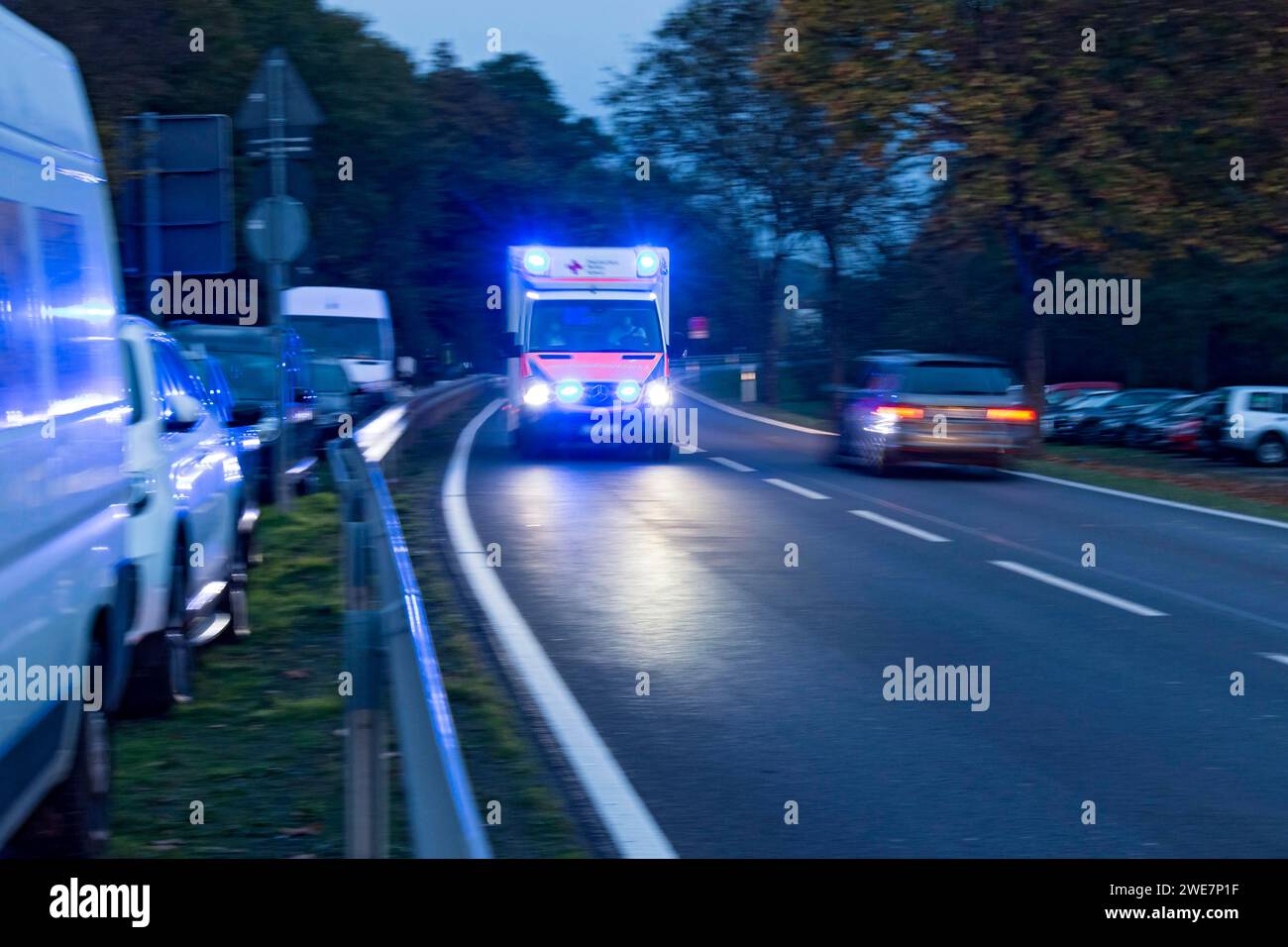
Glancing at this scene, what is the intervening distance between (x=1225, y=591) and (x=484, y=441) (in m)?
18.4

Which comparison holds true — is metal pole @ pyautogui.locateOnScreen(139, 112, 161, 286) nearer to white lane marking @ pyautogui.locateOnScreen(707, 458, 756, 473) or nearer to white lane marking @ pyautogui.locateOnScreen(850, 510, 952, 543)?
white lane marking @ pyautogui.locateOnScreen(850, 510, 952, 543)

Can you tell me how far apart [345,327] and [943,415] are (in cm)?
1608

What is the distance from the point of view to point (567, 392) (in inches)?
974

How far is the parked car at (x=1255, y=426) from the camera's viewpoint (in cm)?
3288

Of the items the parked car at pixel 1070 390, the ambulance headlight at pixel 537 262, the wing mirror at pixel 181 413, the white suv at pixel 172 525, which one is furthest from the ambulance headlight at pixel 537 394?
the parked car at pixel 1070 390

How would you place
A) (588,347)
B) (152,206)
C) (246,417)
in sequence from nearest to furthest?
(246,417) < (152,206) < (588,347)

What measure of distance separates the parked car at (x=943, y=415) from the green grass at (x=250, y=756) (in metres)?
12.6

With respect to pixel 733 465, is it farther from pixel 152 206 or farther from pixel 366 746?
pixel 366 746

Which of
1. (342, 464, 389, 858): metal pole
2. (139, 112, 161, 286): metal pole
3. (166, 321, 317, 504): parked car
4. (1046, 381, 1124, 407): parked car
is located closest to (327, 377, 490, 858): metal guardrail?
(342, 464, 389, 858): metal pole

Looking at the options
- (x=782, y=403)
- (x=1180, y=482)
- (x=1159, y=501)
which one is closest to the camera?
(x=1159, y=501)

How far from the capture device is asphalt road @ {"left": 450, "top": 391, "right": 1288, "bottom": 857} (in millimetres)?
5988

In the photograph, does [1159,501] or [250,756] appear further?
[1159,501]

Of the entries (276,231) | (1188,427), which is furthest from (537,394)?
(1188,427)

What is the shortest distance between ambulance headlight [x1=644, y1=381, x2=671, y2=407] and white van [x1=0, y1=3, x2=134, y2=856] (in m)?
18.8
